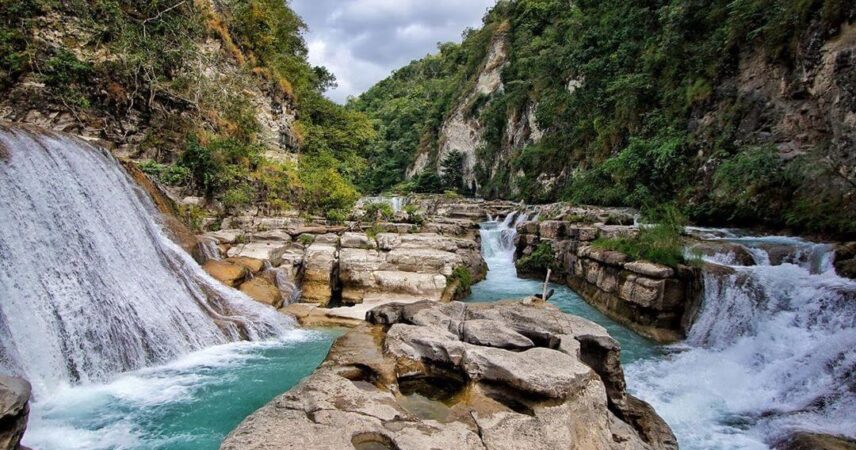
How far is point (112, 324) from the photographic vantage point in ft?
18.5

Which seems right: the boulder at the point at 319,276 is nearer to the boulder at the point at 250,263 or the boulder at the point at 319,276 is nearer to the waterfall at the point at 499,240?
the boulder at the point at 250,263

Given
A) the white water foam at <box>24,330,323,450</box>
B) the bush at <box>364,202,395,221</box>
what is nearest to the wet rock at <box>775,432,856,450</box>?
the white water foam at <box>24,330,323,450</box>

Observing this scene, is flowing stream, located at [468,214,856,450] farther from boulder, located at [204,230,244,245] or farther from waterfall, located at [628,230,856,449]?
boulder, located at [204,230,244,245]

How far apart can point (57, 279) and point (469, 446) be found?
605 centimetres

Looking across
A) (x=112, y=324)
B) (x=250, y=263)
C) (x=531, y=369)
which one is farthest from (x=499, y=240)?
(x=531, y=369)

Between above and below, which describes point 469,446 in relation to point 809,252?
below

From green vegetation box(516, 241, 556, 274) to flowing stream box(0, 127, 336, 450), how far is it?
25.1 ft

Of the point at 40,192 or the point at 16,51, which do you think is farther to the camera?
the point at 16,51

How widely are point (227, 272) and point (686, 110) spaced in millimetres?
14587

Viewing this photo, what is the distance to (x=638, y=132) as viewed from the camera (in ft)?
53.0

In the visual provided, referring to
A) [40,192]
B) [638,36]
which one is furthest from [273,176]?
[638,36]

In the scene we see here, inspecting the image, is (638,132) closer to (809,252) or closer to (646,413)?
(809,252)

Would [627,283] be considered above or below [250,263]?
below

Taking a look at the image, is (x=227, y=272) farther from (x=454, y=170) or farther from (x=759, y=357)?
(x=454, y=170)
